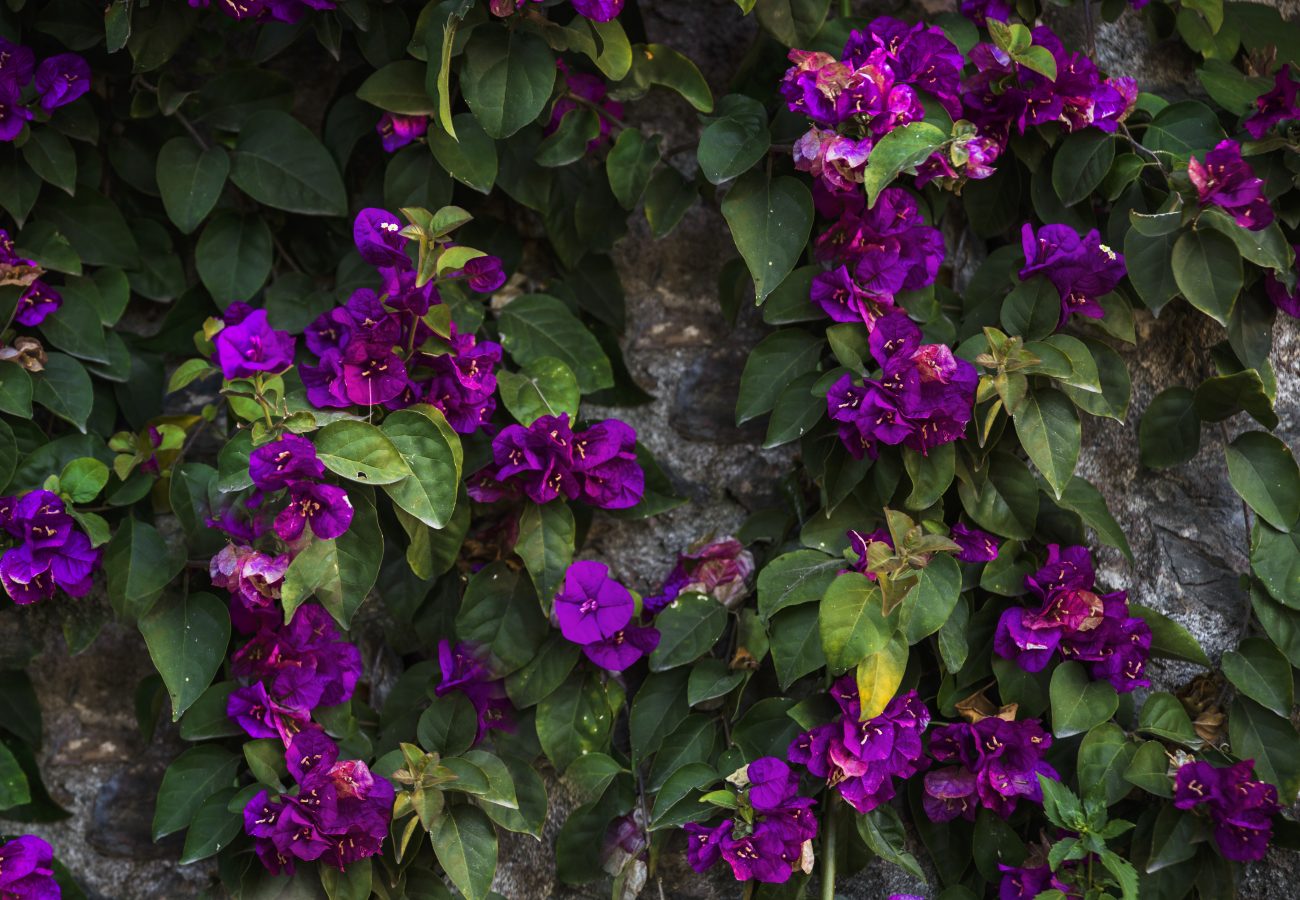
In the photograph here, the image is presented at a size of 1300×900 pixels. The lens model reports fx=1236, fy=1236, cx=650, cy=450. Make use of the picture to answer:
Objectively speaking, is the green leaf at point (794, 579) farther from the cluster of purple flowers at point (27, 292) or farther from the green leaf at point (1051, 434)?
the cluster of purple flowers at point (27, 292)

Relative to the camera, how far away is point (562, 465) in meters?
1.31

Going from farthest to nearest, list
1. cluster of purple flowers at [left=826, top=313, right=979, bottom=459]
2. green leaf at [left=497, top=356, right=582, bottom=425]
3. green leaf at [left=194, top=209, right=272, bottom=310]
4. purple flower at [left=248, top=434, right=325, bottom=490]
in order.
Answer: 1. green leaf at [left=194, top=209, right=272, bottom=310]
2. green leaf at [left=497, top=356, right=582, bottom=425]
3. cluster of purple flowers at [left=826, top=313, right=979, bottom=459]
4. purple flower at [left=248, top=434, right=325, bottom=490]

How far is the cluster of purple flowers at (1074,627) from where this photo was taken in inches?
51.1

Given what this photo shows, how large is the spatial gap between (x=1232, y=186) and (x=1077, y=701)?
57 centimetres

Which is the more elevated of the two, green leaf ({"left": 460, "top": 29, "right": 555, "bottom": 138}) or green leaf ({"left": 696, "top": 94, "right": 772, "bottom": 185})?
green leaf ({"left": 460, "top": 29, "right": 555, "bottom": 138})

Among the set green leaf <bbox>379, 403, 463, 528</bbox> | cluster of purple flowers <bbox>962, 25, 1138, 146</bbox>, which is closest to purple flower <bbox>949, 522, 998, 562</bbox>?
cluster of purple flowers <bbox>962, 25, 1138, 146</bbox>

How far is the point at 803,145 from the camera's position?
4.19 ft

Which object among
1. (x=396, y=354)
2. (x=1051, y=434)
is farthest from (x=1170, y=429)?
(x=396, y=354)

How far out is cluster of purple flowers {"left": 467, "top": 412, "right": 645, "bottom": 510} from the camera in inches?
51.1

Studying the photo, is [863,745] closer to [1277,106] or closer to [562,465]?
[562,465]

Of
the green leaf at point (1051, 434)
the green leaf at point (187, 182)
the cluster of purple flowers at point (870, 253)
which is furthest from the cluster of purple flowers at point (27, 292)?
the green leaf at point (1051, 434)

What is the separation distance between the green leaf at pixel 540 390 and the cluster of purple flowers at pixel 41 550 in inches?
18.4

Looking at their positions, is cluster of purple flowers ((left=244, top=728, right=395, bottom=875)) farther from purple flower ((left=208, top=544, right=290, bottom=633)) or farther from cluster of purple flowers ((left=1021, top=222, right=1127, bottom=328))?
cluster of purple flowers ((left=1021, top=222, right=1127, bottom=328))

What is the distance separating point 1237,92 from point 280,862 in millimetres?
1361
